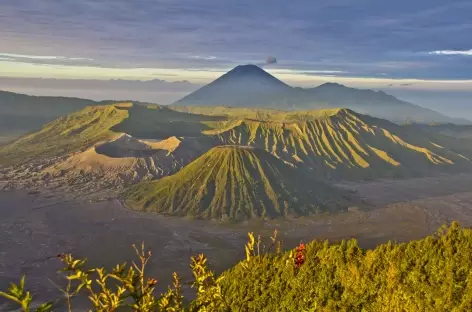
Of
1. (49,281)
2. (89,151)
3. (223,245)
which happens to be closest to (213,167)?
(223,245)

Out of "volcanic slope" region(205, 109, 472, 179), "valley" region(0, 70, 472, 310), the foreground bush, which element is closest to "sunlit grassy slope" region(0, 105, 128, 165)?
"valley" region(0, 70, 472, 310)

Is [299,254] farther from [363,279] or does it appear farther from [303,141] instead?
[303,141]

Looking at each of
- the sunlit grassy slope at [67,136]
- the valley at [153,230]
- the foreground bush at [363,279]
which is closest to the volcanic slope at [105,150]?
the sunlit grassy slope at [67,136]

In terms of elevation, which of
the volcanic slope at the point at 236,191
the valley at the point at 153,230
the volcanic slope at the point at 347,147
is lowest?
the valley at the point at 153,230

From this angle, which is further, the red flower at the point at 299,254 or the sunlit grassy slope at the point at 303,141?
the sunlit grassy slope at the point at 303,141

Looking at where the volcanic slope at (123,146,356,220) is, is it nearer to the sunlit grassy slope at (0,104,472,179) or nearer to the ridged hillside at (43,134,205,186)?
the ridged hillside at (43,134,205,186)

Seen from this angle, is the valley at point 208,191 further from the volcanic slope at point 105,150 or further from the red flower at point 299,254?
the red flower at point 299,254

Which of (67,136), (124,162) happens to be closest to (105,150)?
(124,162)
